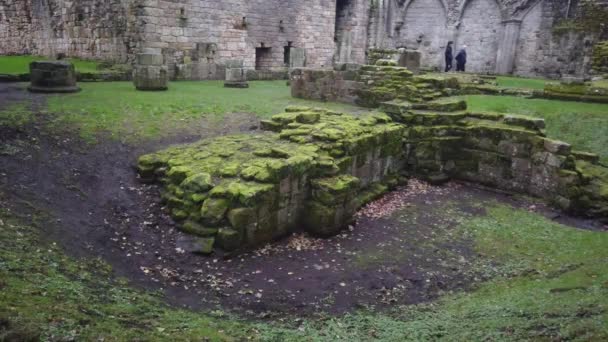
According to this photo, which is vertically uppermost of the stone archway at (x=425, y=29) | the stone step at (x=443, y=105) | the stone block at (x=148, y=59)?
the stone archway at (x=425, y=29)

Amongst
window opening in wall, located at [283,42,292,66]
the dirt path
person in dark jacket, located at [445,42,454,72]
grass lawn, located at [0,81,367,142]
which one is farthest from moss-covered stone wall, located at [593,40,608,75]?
window opening in wall, located at [283,42,292,66]

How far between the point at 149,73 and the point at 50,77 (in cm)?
285

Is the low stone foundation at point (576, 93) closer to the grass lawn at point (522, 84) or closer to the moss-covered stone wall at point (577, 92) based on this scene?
the moss-covered stone wall at point (577, 92)

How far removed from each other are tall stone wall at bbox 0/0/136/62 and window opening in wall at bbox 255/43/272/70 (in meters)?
7.50

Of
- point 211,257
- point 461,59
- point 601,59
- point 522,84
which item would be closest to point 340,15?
point 461,59

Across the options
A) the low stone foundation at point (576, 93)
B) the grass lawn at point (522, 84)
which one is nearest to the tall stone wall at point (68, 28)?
the low stone foundation at point (576, 93)

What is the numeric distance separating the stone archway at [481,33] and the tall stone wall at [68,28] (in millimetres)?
20760

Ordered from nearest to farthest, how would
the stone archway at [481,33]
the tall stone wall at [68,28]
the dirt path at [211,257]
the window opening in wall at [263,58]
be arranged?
the dirt path at [211,257] → the tall stone wall at [68,28] → the window opening in wall at [263,58] → the stone archway at [481,33]

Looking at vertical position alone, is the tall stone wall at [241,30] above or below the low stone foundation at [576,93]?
above

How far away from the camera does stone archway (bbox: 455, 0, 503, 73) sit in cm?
2747

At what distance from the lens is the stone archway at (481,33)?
27469 mm

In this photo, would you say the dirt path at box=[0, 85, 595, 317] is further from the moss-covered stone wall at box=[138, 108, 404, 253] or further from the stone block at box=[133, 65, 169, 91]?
the stone block at box=[133, 65, 169, 91]

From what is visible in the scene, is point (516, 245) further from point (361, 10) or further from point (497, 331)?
point (361, 10)

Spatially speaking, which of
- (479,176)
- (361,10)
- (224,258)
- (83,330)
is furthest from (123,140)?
(361,10)
